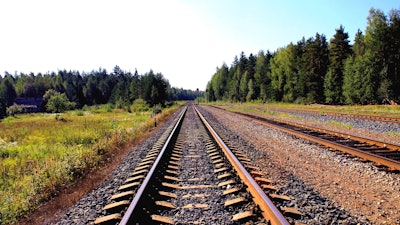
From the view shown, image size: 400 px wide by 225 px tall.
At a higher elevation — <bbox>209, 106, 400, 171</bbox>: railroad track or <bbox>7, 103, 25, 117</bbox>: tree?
<bbox>7, 103, 25, 117</bbox>: tree

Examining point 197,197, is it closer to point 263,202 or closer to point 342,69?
point 263,202

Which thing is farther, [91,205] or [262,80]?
[262,80]

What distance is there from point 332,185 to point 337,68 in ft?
149

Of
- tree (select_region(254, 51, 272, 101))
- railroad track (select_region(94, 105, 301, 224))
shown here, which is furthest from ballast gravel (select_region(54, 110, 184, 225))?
tree (select_region(254, 51, 272, 101))

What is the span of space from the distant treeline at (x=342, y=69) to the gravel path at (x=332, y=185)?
35.1 metres

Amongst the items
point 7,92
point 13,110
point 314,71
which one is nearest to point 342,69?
point 314,71

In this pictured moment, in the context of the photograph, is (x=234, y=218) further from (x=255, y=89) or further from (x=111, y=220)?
(x=255, y=89)

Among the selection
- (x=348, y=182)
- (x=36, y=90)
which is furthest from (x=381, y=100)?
(x=36, y=90)

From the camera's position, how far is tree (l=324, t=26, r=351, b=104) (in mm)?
45000

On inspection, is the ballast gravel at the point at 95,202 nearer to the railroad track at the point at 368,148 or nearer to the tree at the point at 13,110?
the railroad track at the point at 368,148

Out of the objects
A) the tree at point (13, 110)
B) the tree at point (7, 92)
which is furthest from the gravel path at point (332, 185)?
the tree at point (7, 92)

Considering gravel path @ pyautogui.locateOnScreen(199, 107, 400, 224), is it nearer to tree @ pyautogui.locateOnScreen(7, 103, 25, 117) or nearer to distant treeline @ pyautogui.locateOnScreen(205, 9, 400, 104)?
distant treeline @ pyautogui.locateOnScreen(205, 9, 400, 104)

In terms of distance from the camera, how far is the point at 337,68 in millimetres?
45750

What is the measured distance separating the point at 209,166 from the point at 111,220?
342 cm
